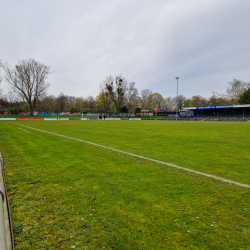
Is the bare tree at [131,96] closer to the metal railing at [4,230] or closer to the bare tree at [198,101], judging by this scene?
the bare tree at [198,101]

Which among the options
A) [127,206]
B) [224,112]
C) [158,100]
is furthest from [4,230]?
[158,100]

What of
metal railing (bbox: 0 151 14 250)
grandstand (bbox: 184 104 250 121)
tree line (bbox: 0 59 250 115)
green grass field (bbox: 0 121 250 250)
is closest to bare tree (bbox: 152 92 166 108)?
tree line (bbox: 0 59 250 115)

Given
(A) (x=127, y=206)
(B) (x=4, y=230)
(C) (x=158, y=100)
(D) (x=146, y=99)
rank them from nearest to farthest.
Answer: (B) (x=4, y=230)
(A) (x=127, y=206)
(D) (x=146, y=99)
(C) (x=158, y=100)

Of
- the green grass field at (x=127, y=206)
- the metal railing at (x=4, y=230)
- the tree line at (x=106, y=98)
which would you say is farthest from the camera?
the tree line at (x=106, y=98)

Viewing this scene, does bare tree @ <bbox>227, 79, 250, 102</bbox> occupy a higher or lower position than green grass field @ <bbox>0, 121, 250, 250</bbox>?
higher

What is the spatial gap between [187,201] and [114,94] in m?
77.0

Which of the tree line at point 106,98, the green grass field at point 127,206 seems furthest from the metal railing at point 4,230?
the tree line at point 106,98

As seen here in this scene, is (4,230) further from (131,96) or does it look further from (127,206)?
(131,96)

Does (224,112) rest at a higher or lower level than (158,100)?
lower

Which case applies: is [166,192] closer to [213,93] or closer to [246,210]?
[246,210]

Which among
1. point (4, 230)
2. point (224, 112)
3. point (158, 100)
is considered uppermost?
point (158, 100)

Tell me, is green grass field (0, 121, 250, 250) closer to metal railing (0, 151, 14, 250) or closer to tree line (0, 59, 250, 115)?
metal railing (0, 151, 14, 250)

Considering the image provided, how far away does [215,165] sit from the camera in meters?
5.37

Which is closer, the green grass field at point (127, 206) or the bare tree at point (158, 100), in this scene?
the green grass field at point (127, 206)
